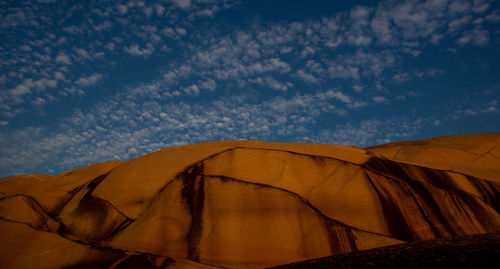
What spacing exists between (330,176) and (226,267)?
2.27m

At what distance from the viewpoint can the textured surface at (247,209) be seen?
3.89 m

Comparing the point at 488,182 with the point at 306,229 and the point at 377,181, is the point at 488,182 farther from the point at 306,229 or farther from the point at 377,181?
the point at 306,229

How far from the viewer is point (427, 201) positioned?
4.33 m

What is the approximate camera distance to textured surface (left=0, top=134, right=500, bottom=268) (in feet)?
12.8

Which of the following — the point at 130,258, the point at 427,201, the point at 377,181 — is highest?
the point at 377,181

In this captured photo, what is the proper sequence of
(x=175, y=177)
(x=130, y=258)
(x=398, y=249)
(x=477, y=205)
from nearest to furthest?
1. (x=398, y=249)
2. (x=130, y=258)
3. (x=477, y=205)
4. (x=175, y=177)

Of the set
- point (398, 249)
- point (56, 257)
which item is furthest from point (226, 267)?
point (56, 257)

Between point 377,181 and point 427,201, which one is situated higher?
point 377,181

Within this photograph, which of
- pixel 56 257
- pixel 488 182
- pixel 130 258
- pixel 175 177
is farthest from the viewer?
pixel 175 177

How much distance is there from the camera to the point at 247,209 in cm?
433

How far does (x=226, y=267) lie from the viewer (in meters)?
3.66

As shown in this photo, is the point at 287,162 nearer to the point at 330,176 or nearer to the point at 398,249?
the point at 330,176

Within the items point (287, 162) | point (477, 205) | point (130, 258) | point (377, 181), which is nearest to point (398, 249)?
point (377, 181)

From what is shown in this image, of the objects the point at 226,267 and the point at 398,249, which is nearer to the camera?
the point at 398,249
